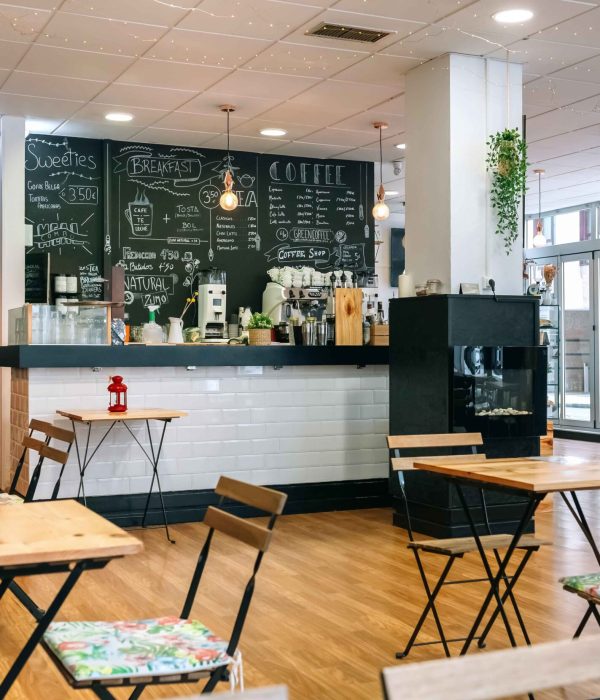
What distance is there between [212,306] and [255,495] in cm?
628

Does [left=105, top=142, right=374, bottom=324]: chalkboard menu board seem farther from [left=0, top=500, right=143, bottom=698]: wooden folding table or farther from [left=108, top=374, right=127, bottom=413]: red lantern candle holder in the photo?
[left=0, top=500, right=143, bottom=698]: wooden folding table

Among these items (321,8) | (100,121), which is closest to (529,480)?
(321,8)

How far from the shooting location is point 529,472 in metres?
3.61

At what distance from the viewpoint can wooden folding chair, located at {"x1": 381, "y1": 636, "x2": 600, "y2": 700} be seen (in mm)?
1224

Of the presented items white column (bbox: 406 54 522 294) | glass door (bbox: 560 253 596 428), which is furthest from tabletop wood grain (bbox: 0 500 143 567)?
glass door (bbox: 560 253 596 428)

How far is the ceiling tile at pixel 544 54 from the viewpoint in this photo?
605 centimetres

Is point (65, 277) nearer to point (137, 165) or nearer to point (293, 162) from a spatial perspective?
point (137, 165)

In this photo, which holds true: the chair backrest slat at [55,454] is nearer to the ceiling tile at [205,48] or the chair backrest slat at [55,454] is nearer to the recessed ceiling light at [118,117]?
the ceiling tile at [205,48]

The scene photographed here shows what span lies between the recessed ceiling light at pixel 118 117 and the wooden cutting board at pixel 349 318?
2.37 m

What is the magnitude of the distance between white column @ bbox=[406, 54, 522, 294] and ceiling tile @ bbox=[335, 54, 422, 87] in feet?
0.46

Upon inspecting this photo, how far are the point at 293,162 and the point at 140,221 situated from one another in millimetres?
1715

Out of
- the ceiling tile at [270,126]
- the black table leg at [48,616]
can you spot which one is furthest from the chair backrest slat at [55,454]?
the ceiling tile at [270,126]

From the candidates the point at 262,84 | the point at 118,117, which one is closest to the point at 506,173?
the point at 262,84

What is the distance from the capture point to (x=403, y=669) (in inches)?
48.3
